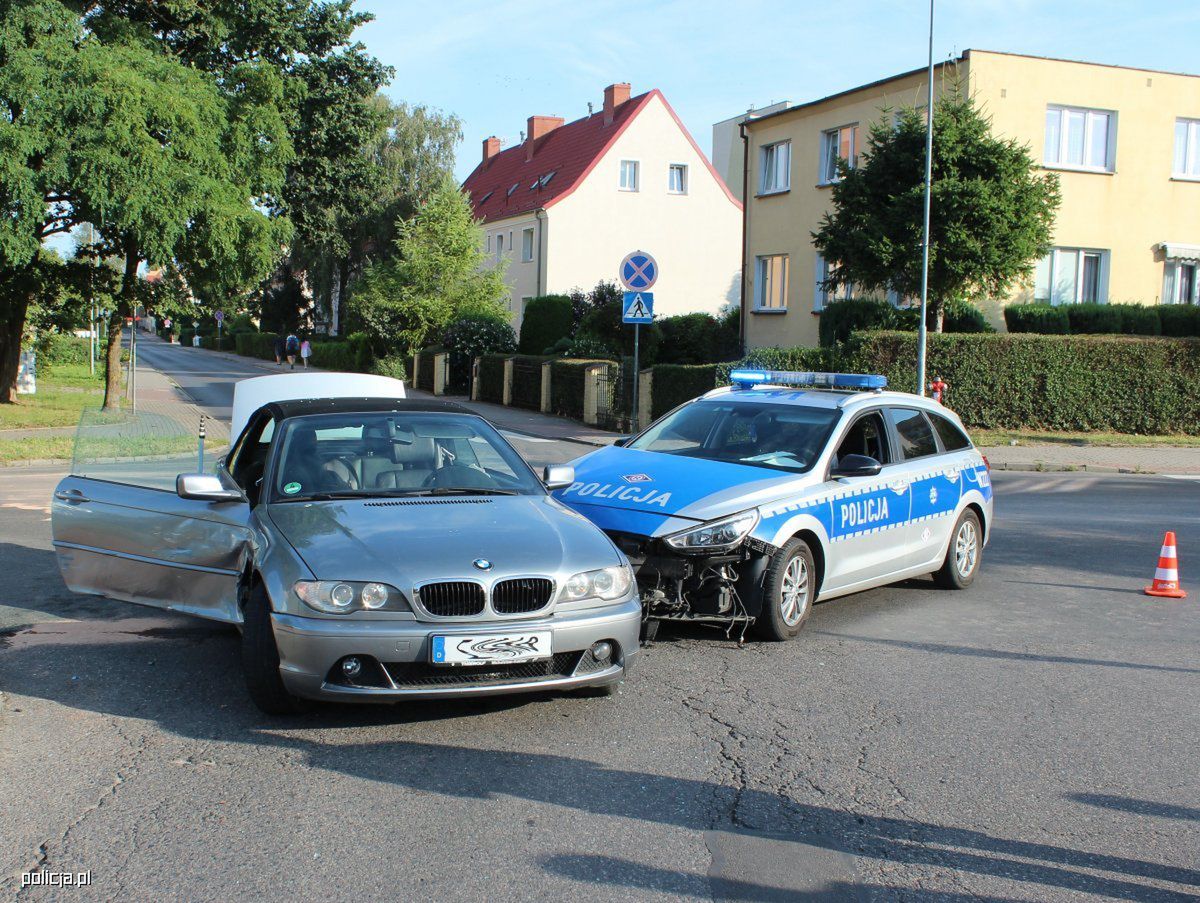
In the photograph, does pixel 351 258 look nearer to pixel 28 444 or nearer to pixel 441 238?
pixel 441 238

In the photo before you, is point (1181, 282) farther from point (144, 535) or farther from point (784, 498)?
point (144, 535)

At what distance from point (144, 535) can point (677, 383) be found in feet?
61.5

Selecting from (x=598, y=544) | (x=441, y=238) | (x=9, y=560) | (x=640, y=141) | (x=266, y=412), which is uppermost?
(x=640, y=141)

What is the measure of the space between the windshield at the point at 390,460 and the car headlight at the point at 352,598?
1.10 meters

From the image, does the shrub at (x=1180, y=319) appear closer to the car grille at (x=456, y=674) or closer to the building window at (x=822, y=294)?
the building window at (x=822, y=294)

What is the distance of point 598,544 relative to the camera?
5809mm

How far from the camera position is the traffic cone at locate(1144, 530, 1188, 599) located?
9.14 metres

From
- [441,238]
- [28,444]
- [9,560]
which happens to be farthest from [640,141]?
[9,560]


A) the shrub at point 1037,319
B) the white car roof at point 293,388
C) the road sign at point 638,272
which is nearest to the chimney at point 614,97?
the shrub at point 1037,319

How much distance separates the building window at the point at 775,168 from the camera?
1300 inches

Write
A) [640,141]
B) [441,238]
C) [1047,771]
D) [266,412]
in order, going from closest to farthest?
[1047,771] → [266,412] → [441,238] → [640,141]

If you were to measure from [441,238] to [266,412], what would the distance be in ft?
132

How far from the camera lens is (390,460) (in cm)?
653

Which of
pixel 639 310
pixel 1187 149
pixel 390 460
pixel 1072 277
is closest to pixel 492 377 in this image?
pixel 639 310
